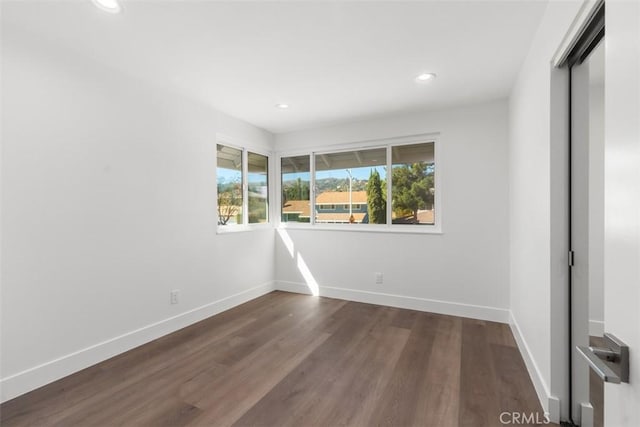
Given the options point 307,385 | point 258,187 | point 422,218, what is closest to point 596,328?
point 307,385

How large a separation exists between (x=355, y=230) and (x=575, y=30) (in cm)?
295

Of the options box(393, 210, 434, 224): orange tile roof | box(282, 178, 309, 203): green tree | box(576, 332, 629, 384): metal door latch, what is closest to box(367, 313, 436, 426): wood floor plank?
box(393, 210, 434, 224): orange tile roof

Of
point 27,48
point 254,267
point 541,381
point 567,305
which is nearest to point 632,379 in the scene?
point 567,305

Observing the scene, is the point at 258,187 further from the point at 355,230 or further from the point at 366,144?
the point at 366,144

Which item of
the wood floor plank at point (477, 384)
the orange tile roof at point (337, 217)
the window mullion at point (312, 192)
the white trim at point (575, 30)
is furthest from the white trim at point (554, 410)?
the window mullion at point (312, 192)

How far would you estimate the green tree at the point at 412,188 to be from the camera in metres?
3.69

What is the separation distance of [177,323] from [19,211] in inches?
66.1

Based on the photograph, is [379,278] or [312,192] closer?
[379,278]

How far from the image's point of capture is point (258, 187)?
444 cm

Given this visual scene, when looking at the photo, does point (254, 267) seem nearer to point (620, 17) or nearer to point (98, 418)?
point (98, 418)

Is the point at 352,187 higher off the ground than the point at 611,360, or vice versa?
the point at 352,187

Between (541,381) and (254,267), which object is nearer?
(541,381)

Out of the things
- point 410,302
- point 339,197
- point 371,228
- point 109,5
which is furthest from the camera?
point 339,197

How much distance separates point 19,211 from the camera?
1967mm
